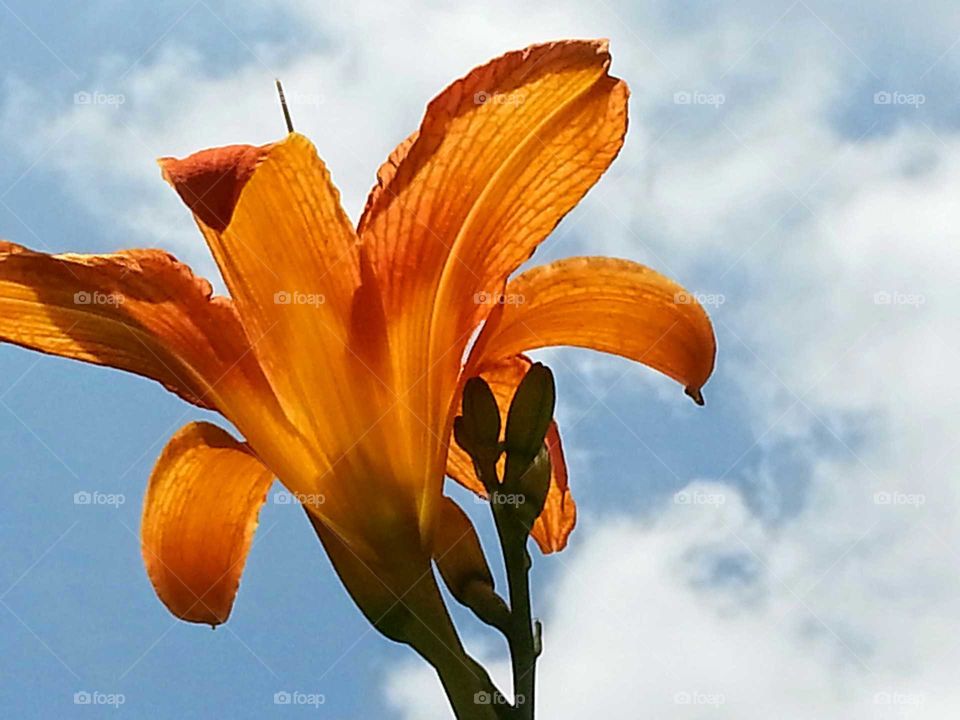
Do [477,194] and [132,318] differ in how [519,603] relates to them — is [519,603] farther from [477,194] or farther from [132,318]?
[132,318]

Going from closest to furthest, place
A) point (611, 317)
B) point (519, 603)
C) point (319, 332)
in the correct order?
1. point (519, 603)
2. point (319, 332)
3. point (611, 317)

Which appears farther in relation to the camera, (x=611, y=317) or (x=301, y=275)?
(x=611, y=317)

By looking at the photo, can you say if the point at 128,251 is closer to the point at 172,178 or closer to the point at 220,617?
the point at 172,178

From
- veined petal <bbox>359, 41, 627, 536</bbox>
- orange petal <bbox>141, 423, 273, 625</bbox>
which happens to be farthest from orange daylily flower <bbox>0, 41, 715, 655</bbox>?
orange petal <bbox>141, 423, 273, 625</bbox>

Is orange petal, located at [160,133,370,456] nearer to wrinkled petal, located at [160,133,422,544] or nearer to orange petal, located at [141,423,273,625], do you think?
wrinkled petal, located at [160,133,422,544]

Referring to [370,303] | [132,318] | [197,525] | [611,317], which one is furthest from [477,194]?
[197,525]

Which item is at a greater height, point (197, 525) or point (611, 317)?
point (611, 317)

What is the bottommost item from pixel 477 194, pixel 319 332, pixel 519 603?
pixel 519 603
